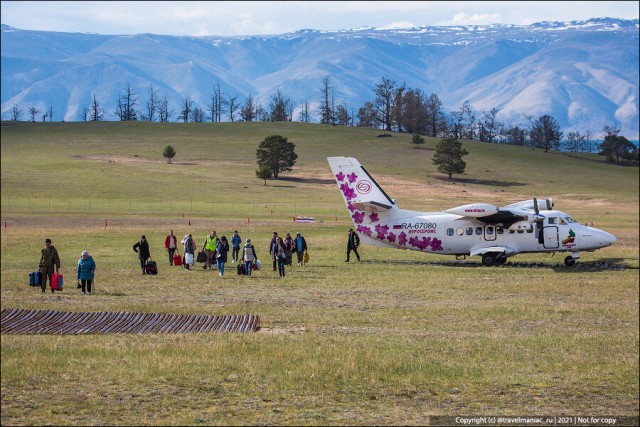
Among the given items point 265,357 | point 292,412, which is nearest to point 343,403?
point 292,412

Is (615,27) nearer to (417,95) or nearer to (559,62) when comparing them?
(417,95)

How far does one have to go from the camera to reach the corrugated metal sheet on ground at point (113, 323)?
26188mm

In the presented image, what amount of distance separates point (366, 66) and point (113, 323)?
17095mm

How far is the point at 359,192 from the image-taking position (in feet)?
99.9

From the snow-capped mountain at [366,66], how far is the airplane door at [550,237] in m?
5.98

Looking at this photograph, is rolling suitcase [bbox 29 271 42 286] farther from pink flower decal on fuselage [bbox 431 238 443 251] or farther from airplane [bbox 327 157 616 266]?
pink flower decal on fuselage [bbox 431 238 443 251]

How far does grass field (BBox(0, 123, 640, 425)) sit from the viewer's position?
19.0m

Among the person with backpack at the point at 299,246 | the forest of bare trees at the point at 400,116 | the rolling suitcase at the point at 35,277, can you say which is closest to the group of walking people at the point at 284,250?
the person with backpack at the point at 299,246

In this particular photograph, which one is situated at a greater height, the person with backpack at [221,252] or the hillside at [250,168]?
the hillside at [250,168]

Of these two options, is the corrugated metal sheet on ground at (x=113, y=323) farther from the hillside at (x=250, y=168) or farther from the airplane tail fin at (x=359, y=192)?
the airplane tail fin at (x=359, y=192)

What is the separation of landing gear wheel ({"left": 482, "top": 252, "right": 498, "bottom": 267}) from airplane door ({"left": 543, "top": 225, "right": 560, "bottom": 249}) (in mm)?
2606

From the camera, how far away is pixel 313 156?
2711cm

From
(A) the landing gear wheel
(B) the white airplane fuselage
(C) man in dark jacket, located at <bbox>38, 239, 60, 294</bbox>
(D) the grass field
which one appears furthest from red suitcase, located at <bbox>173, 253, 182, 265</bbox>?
(A) the landing gear wheel

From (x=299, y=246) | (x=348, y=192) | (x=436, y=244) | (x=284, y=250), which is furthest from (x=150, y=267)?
(x=436, y=244)
